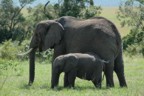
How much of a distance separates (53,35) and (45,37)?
0.40 m

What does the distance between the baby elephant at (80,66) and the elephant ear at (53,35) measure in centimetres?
156

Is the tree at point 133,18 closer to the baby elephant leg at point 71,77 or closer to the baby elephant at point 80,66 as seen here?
the baby elephant at point 80,66

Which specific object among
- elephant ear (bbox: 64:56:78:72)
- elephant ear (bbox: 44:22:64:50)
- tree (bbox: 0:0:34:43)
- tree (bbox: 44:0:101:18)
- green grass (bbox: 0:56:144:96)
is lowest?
tree (bbox: 0:0:34:43)

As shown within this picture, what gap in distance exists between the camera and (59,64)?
45.2ft

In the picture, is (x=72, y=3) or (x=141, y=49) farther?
(x=72, y=3)

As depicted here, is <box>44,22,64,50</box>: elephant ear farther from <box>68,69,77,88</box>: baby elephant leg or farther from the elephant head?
<box>68,69,77,88</box>: baby elephant leg

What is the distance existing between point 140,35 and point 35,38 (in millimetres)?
42555

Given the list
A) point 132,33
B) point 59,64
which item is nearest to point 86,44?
point 59,64

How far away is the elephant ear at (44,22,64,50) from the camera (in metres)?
15.2

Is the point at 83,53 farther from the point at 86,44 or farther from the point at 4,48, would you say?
the point at 4,48

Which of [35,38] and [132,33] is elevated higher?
[35,38]

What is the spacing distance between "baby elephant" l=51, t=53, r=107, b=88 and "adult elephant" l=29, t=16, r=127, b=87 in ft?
1.17

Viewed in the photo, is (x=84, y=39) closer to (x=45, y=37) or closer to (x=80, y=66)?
(x=80, y=66)

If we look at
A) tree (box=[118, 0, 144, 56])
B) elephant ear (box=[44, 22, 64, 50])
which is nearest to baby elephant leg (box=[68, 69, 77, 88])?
elephant ear (box=[44, 22, 64, 50])
